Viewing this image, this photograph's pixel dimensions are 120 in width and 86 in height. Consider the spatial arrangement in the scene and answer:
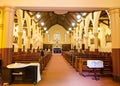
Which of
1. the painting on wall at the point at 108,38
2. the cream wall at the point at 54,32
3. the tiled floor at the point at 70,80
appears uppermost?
the cream wall at the point at 54,32

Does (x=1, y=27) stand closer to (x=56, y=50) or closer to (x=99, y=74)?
(x=99, y=74)

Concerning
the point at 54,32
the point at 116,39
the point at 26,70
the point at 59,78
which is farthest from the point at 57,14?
Answer: the point at 54,32

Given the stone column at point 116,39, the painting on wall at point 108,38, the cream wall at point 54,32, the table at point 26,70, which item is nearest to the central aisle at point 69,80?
the table at point 26,70

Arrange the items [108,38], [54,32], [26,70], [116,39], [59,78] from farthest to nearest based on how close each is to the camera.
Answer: [54,32]
[108,38]
[59,78]
[116,39]
[26,70]

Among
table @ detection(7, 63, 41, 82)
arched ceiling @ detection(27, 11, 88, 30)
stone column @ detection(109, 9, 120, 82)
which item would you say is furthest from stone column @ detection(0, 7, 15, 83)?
arched ceiling @ detection(27, 11, 88, 30)

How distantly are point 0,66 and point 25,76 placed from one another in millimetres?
1266

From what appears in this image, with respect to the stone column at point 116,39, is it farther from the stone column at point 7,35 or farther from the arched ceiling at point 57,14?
the arched ceiling at point 57,14

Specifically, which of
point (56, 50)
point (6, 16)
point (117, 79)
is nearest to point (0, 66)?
point (6, 16)

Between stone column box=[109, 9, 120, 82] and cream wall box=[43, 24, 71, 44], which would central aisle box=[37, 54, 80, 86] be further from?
cream wall box=[43, 24, 71, 44]

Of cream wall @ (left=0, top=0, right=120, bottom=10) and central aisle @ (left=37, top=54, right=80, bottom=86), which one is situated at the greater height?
cream wall @ (left=0, top=0, right=120, bottom=10)

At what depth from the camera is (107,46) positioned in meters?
23.6

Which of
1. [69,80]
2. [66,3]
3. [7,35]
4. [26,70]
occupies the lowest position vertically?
[69,80]

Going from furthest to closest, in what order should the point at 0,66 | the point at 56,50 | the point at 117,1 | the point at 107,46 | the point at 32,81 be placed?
the point at 56,50 < the point at 107,46 < the point at 117,1 < the point at 0,66 < the point at 32,81

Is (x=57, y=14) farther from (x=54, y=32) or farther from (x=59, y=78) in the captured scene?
(x=54, y=32)
